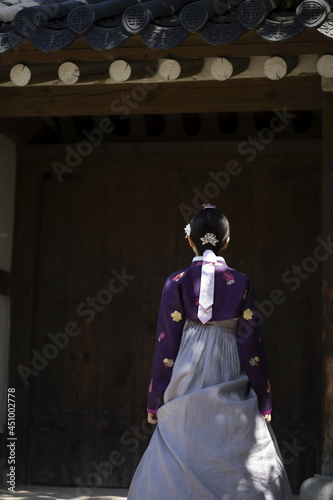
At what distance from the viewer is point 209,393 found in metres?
3.90

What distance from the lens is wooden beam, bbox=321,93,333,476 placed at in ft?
14.9

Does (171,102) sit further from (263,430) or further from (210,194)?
(263,430)

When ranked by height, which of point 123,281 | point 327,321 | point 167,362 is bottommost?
point 167,362

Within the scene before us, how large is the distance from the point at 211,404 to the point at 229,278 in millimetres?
A: 625

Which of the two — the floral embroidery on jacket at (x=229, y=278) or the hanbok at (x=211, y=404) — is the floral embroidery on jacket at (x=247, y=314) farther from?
the floral embroidery on jacket at (x=229, y=278)

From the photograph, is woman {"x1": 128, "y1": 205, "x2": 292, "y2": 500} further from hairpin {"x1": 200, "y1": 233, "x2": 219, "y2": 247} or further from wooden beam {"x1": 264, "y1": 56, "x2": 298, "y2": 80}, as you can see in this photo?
wooden beam {"x1": 264, "y1": 56, "x2": 298, "y2": 80}

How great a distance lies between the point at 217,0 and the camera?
409 centimetres

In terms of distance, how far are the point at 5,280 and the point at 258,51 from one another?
2.70 meters

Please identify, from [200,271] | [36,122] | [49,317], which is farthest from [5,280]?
[200,271]


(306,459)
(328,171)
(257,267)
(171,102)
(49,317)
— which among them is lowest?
(306,459)

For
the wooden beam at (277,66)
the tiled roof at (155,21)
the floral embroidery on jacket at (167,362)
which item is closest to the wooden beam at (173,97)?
the wooden beam at (277,66)

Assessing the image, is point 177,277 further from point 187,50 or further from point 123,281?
point 123,281

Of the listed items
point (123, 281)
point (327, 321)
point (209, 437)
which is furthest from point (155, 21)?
point (123, 281)

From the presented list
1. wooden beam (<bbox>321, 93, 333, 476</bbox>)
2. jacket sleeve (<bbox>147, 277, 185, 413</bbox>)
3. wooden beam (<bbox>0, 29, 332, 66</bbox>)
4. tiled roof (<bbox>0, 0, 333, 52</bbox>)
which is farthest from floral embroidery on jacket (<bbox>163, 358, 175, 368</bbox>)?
wooden beam (<bbox>0, 29, 332, 66</bbox>)
